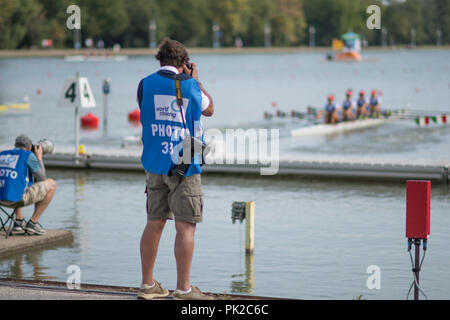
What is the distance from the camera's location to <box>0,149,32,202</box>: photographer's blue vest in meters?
11.0

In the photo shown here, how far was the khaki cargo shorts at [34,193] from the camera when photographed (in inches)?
447

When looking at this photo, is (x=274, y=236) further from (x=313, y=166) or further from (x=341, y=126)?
(x=341, y=126)

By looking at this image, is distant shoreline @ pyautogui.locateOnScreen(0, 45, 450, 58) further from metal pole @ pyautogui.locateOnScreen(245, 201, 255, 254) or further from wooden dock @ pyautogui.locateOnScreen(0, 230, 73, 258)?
metal pole @ pyautogui.locateOnScreen(245, 201, 255, 254)

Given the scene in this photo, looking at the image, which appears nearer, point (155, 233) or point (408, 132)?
point (155, 233)

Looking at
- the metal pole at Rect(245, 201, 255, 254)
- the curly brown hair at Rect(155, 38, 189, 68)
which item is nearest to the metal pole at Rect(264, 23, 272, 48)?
the metal pole at Rect(245, 201, 255, 254)

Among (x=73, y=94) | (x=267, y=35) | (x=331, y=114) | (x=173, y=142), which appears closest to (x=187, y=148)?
(x=173, y=142)

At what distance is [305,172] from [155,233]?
1235 cm

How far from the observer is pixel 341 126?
31688mm

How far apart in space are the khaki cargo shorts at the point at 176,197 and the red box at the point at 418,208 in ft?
6.15

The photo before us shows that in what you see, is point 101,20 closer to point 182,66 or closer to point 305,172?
point 305,172

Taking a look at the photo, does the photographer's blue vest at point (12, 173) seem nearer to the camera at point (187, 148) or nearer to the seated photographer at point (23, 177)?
the seated photographer at point (23, 177)

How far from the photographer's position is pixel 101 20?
14425cm

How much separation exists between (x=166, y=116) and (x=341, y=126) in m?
24.7
